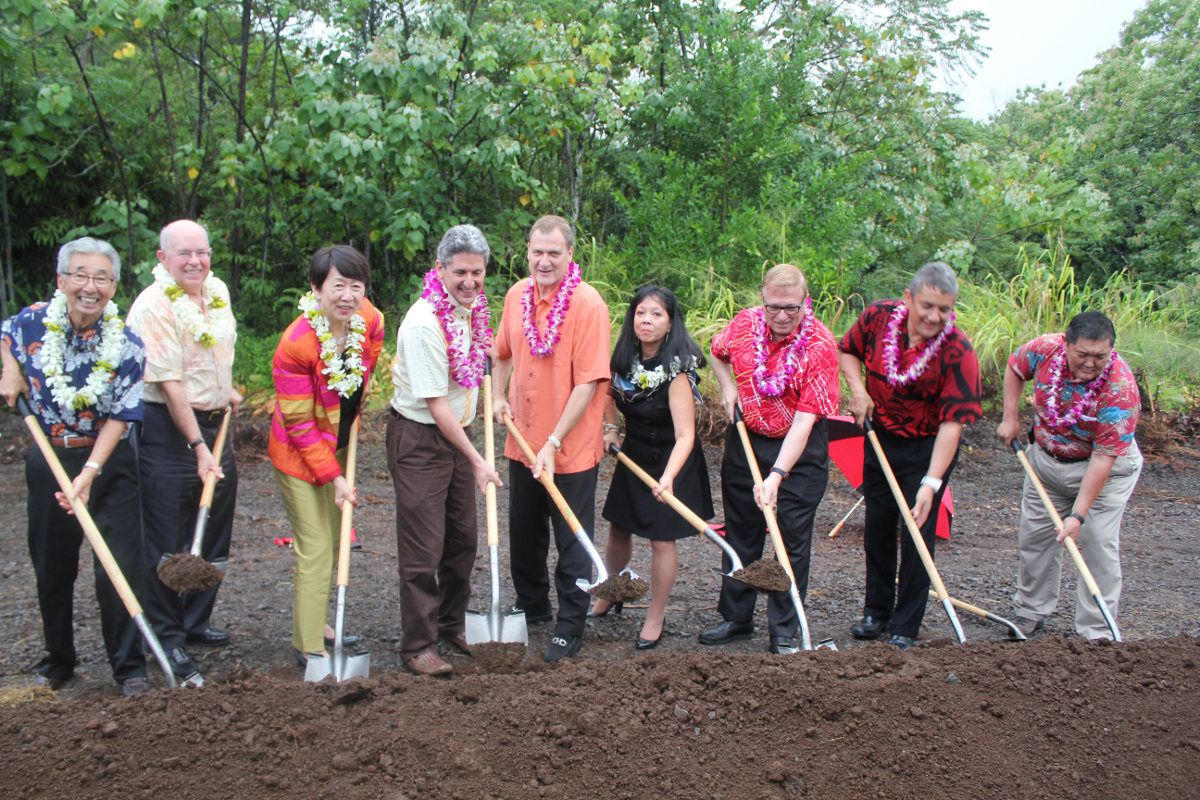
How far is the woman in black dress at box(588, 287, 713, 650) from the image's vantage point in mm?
3924

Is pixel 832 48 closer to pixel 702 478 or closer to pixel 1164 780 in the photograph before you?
pixel 702 478

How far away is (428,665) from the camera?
3.62m

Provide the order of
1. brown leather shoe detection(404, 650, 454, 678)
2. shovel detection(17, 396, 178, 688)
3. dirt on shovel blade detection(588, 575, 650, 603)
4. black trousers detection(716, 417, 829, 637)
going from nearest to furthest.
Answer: shovel detection(17, 396, 178, 688) < dirt on shovel blade detection(588, 575, 650, 603) < brown leather shoe detection(404, 650, 454, 678) < black trousers detection(716, 417, 829, 637)

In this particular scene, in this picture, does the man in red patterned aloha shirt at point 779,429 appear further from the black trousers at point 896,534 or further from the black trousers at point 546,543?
the black trousers at point 546,543

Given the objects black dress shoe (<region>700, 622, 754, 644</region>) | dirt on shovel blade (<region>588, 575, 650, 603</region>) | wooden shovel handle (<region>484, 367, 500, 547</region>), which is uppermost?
wooden shovel handle (<region>484, 367, 500, 547</region>)

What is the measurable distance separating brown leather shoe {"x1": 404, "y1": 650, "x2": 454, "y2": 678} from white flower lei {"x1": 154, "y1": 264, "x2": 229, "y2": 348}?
172 centimetres

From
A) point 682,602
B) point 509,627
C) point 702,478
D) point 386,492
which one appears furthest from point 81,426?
point 386,492

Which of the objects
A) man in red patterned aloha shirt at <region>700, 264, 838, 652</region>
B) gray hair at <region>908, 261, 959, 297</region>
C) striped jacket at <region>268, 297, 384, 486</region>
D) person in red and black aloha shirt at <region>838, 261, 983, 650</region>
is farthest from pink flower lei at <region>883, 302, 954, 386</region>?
striped jacket at <region>268, 297, 384, 486</region>

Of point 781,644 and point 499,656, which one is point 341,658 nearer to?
point 499,656

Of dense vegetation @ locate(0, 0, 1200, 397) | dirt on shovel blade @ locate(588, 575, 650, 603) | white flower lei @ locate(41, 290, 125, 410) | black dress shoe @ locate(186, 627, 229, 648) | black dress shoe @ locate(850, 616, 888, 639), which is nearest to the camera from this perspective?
white flower lei @ locate(41, 290, 125, 410)

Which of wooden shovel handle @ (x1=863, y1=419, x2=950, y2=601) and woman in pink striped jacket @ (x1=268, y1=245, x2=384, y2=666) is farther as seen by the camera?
wooden shovel handle @ (x1=863, y1=419, x2=950, y2=601)

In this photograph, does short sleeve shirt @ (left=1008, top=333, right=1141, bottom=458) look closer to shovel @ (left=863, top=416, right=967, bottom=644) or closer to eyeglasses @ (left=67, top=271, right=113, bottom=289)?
shovel @ (left=863, top=416, right=967, bottom=644)

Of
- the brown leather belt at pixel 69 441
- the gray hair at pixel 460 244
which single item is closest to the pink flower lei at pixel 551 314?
the gray hair at pixel 460 244

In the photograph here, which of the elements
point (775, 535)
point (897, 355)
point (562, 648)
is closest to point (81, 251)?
point (562, 648)
